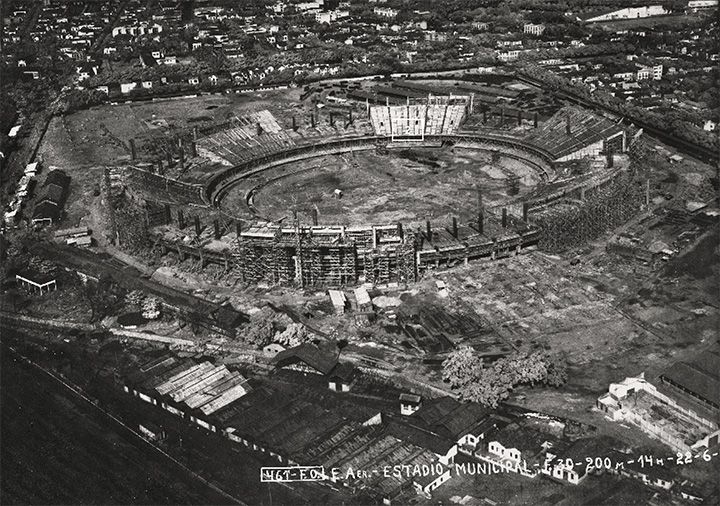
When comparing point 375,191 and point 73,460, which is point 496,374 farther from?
point 375,191

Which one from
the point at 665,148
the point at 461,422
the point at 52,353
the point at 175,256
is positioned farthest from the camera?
the point at 665,148

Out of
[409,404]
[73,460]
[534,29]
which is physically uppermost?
[534,29]

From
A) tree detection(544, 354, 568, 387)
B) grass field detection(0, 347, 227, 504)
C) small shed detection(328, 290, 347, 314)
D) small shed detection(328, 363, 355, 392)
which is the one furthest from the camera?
small shed detection(328, 290, 347, 314)

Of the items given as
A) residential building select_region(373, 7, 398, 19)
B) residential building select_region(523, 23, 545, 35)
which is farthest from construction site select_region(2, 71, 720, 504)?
residential building select_region(373, 7, 398, 19)

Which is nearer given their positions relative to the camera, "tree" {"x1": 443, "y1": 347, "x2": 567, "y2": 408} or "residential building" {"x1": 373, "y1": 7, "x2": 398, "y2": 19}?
"tree" {"x1": 443, "y1": 347, "x2": 567, "y2": 408}

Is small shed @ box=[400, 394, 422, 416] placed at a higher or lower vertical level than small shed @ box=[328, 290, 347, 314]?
lower

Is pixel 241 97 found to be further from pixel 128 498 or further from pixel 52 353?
pixel 128 498

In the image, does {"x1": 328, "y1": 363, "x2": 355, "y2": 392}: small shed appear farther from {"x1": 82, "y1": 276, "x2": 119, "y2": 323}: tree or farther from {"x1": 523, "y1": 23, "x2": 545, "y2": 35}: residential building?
{"x1": 523, "y1": 23, "x2": 545, "y2": 35}: residential building

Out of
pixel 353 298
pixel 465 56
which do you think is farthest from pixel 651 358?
pixel 465 56

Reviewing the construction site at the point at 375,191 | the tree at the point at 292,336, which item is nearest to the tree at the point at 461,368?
the tree at the point at 292,336

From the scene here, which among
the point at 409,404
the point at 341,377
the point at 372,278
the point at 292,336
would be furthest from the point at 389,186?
the point at 409,404

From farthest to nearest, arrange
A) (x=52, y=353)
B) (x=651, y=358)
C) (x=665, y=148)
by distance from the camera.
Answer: (x=665, y=148) < (x=52, y=353) < (x=651, y=358)
